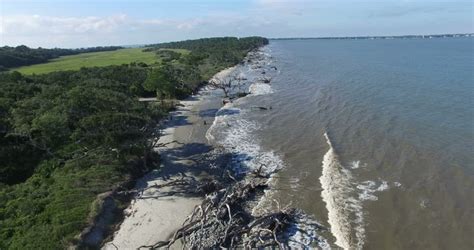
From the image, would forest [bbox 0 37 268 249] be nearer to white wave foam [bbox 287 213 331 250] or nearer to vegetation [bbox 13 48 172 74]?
white wave foam [bbox 287 213 331 250]

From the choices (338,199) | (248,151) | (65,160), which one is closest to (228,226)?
(338,199)

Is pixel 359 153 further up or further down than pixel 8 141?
further down

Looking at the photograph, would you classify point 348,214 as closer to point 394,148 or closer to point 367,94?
point 394,148

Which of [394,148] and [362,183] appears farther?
[394,148]

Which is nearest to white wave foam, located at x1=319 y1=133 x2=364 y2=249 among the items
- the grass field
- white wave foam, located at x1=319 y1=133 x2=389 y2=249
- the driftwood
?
white wave foam, located at x1=319 y1=133 x2=389 y2=249

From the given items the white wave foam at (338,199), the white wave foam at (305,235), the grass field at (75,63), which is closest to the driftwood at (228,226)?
the white wave foam at (305,235)

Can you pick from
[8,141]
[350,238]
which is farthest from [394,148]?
[8,141]

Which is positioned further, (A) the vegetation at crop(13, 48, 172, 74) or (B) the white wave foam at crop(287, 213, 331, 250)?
(A) the vegetation at crop(13, 48, 172, 74)

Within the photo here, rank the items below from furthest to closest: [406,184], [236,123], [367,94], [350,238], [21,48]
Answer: [21,48], [367,94], [236,123], [406,184], [350,238]
